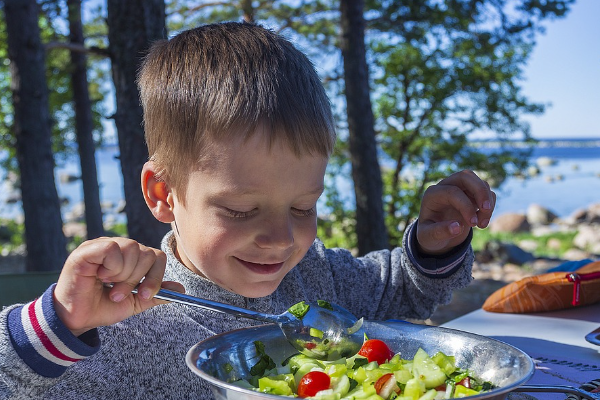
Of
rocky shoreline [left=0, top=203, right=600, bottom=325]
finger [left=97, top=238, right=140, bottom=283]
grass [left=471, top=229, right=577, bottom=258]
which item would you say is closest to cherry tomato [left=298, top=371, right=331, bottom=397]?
finger [left=97, top=238, right=140, bottom=283]

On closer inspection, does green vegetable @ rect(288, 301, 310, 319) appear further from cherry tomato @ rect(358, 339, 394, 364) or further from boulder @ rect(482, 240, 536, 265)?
boulder @ rect(482, 240, 536, 265)

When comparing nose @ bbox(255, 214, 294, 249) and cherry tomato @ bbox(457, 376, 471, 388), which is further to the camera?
nose @ bbox(255, 214, 294, 249)

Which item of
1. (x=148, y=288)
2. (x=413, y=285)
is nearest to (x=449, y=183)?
(x=413, y=285)

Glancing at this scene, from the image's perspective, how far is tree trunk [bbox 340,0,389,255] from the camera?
5.55 meters

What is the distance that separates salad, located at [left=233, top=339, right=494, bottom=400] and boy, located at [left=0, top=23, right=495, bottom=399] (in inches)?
9.7

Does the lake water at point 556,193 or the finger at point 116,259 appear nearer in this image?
the finger at point 116,259

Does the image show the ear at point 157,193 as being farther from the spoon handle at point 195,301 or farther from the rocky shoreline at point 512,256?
the rocky shoreline at point 512,256

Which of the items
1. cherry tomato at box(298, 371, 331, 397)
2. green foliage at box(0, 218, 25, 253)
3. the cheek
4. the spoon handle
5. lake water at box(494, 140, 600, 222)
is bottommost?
lake water at box(494, 140, 600, 222)

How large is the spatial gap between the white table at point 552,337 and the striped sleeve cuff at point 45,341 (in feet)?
3.03

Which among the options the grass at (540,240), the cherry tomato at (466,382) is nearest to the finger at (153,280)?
the cherry tomato at (466,382)

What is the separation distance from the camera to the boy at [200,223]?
112 centimetres

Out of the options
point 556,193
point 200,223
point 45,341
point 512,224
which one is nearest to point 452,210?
point 200,223

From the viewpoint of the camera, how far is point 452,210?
1697 mm

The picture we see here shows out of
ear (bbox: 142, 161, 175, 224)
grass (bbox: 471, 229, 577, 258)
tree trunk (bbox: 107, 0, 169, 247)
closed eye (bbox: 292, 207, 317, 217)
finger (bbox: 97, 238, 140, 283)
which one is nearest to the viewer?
finger (bbox: 97, 238, 140, 283)
